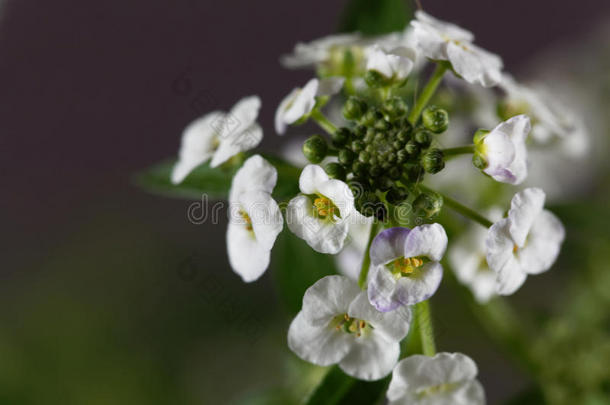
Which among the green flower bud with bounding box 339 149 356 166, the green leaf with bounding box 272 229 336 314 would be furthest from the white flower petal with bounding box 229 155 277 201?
the green leaf with bounding box 272 229 336 314

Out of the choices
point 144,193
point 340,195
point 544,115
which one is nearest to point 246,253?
point 340,195

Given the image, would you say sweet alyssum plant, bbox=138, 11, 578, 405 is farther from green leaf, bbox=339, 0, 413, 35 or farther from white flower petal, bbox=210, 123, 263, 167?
green leaf, bbox=339, 0, 413, 35

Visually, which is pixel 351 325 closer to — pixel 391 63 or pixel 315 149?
pixel 315 149

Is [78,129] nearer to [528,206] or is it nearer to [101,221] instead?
[101,221]

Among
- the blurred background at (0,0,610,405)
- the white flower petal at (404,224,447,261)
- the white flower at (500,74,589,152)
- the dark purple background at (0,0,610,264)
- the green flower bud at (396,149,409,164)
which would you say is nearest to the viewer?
the white flower petal at (404,224,447,261)

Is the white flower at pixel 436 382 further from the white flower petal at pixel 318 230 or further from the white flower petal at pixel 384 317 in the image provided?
the white flower petal at pixel 318 230

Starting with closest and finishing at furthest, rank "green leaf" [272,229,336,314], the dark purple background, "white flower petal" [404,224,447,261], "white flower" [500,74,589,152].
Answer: "white flower petal" [404,224,447,261] → "white flower" [500,74,589,152] → "green leaf" [272,229,336,314] → the dark purple background

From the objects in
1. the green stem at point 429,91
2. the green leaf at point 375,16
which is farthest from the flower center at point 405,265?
the green leaf at point 375,16
